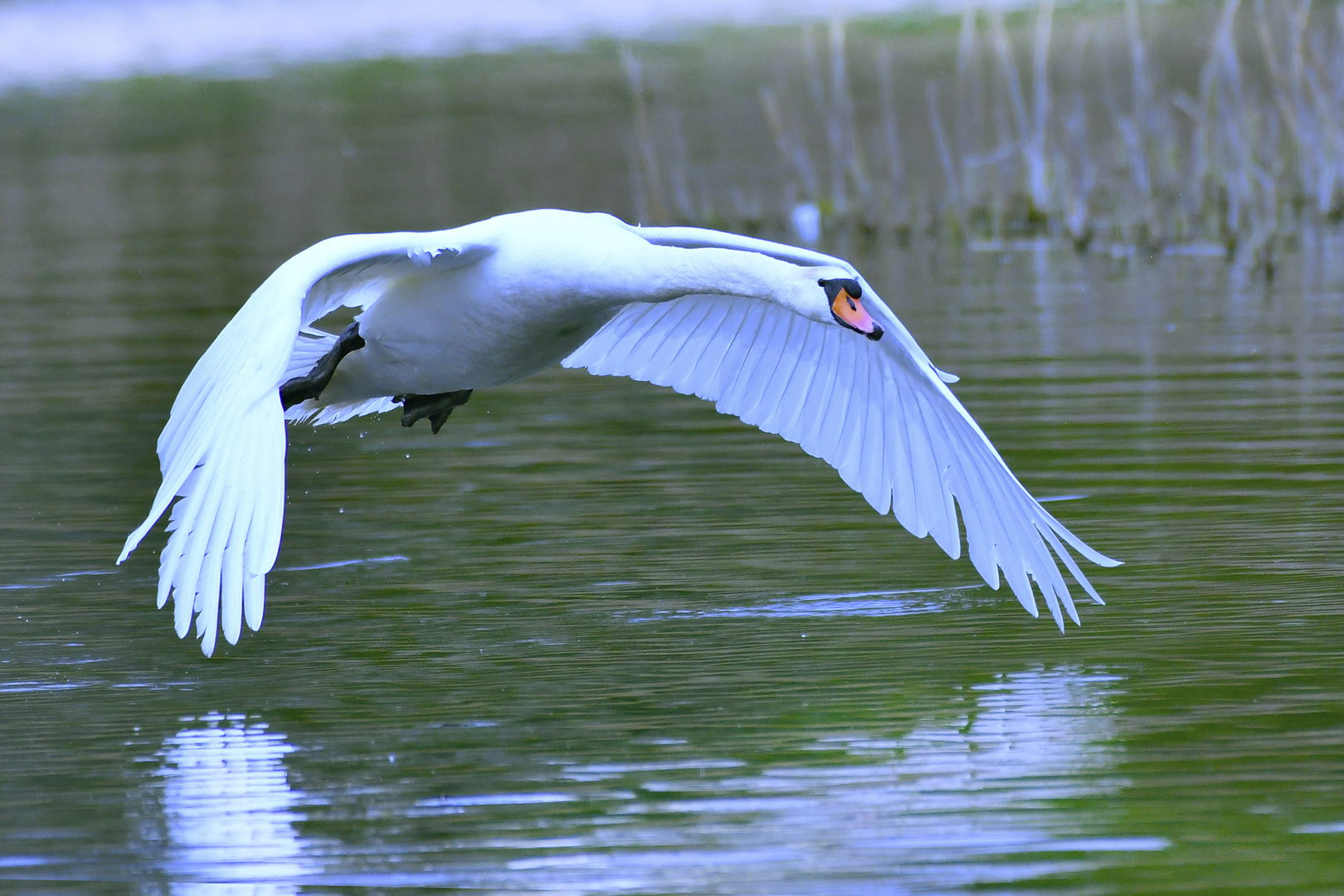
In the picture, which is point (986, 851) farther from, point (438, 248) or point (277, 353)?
point (438, 248)

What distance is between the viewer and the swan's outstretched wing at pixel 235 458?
578cm

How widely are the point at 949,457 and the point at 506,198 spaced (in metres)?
17.6

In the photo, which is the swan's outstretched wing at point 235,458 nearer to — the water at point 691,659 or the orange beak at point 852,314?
the water at point 691,659

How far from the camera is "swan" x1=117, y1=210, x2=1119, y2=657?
602 cm

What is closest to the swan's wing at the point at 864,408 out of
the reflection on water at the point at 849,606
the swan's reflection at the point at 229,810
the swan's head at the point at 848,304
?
the swan's head at the point at 848,304

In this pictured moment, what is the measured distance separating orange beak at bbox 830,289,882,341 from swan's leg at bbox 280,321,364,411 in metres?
2.08

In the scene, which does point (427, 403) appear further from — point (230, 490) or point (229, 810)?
point (229, 810)

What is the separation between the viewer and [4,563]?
9.13 metres

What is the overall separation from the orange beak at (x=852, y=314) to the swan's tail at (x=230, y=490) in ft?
5.57

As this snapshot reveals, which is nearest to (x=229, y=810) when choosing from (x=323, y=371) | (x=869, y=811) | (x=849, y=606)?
(x=869, y=811)

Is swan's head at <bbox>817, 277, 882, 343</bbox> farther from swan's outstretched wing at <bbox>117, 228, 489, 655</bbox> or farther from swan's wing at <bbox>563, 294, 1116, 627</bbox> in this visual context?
swan's outstretched wing at <bbox>117, 228, 489, 655</bbox>

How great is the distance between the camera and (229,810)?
6.00 m

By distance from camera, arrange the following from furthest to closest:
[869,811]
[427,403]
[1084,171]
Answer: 1. [1084,171]
2. [427,403]
3. [869,811]

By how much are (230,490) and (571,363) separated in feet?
10.4
